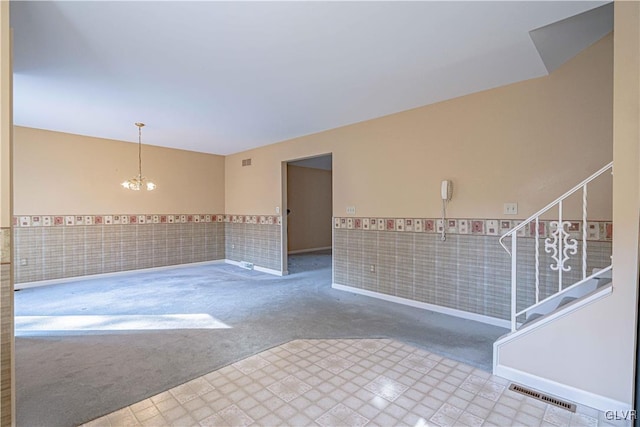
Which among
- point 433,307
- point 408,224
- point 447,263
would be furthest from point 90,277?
point 447,263

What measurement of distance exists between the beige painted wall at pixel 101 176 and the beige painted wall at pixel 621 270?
20.1ft

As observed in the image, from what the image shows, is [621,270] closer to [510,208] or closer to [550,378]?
[550,378]

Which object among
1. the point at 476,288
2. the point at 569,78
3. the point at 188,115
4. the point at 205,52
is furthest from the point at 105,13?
the point at 476,288

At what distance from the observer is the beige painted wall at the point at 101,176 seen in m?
5.12

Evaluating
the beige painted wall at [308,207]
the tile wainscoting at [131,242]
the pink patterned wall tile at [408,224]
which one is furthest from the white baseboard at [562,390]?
the beige painted wall at [308,207]

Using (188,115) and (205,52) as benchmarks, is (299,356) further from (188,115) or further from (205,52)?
(188,115)

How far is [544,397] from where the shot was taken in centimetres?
213

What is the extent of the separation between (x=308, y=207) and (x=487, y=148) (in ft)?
20.6

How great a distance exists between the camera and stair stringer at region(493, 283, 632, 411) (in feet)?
6.50

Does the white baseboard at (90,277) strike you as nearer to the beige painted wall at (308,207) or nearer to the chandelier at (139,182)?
the chandelier at (139,182)

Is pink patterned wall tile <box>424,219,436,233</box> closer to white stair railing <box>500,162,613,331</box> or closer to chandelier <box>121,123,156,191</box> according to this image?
white stair railing <box>500,162,613,331</box>

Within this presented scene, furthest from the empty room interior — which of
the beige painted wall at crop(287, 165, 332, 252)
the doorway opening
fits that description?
the beige painted wall at crop(287, 165, 332, 252)

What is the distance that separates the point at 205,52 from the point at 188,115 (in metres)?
1.96

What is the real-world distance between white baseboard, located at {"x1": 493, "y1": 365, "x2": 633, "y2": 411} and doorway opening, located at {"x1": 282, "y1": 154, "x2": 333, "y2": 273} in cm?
589
